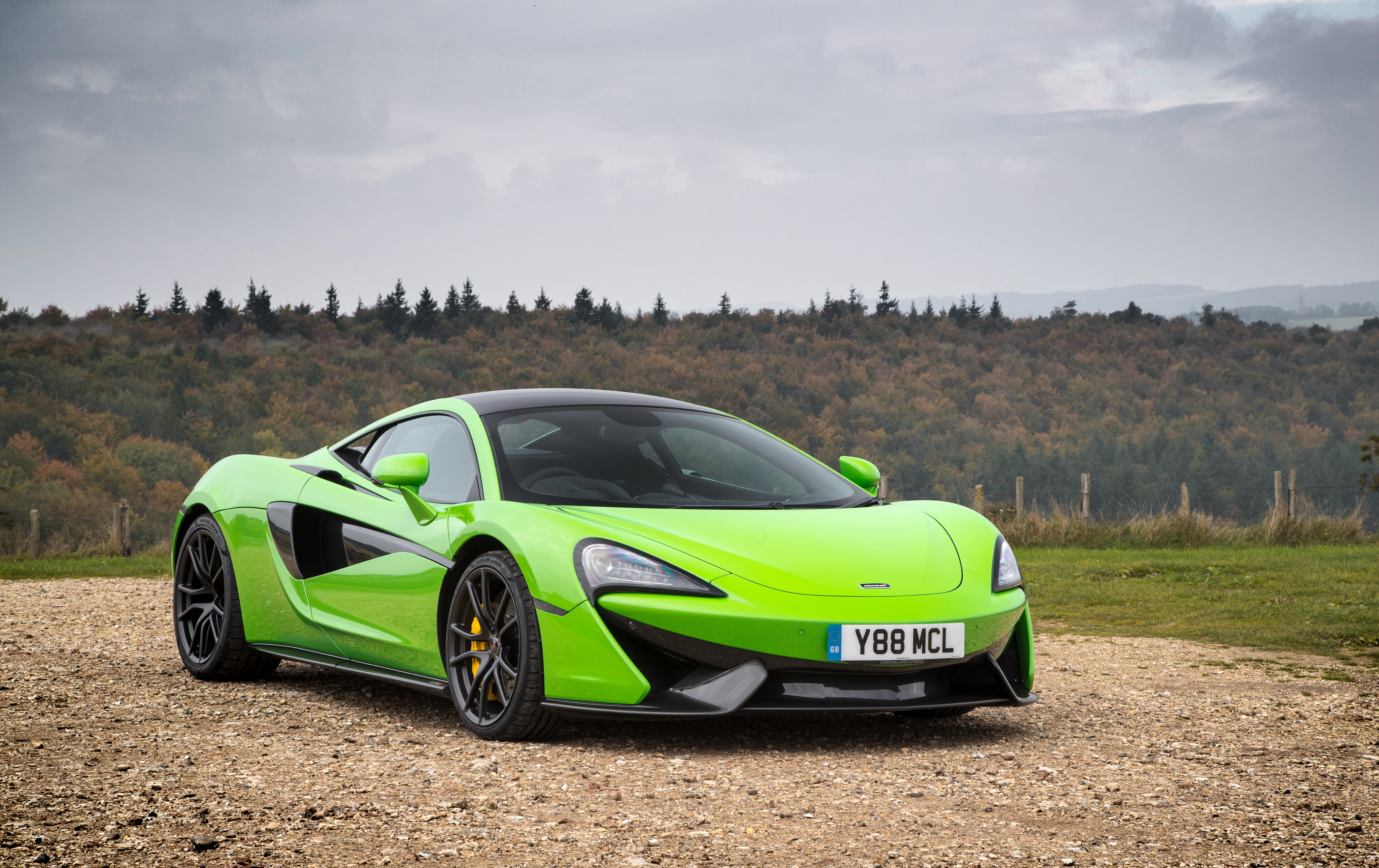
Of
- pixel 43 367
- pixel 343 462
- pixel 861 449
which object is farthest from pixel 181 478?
pixel 343 462

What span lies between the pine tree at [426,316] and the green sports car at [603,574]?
59.0 metres

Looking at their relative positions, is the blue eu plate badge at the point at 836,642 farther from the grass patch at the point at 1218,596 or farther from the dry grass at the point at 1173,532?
the dry grass at the point at 1173,532

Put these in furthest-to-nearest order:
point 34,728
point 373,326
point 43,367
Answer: point 373,326, point 43,367, point 34,728

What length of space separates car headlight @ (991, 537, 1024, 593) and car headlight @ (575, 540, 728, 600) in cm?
121

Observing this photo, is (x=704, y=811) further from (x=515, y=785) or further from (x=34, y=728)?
(x=34, y=728)

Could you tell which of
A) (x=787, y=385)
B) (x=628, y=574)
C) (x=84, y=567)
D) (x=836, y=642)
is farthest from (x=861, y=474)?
(x=787, y=385)

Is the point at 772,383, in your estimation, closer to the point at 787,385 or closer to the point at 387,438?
the point at 787,385

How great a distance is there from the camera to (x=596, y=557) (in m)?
→ 4.54

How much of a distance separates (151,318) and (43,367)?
9584 mm

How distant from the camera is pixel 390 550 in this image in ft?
17.7

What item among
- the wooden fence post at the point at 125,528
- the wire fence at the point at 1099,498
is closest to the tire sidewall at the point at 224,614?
the wooden fence post at the point at 125,528

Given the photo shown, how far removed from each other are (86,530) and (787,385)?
3337cm

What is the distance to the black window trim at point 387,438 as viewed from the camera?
206 inches

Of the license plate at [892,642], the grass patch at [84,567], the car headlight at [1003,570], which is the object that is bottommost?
the grass patch at [84,567]
